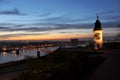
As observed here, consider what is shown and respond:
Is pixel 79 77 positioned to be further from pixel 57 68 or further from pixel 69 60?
pixel 57 68

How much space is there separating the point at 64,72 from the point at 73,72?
1.13m

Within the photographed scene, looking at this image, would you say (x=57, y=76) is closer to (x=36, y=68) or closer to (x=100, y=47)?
(x=36, y=68)

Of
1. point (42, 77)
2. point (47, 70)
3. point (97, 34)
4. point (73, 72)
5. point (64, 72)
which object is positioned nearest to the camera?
point (42, 77)

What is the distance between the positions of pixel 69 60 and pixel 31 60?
2.09 m

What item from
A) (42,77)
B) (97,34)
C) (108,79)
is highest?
(97,34)

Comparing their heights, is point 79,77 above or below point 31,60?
below

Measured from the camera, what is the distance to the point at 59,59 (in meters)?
11.7

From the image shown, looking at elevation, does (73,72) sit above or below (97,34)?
below

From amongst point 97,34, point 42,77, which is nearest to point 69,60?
point 42,77

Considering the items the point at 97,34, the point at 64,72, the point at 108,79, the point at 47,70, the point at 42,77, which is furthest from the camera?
the point at 97,34

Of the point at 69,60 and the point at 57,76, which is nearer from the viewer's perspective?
the point at 57,76

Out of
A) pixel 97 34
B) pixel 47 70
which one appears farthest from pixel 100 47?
pixel 47 70

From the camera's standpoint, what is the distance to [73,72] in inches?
398

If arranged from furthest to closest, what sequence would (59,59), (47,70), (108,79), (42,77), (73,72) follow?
(59,59)
(108,79)
(73,72)
(47,70)
(42,77)
